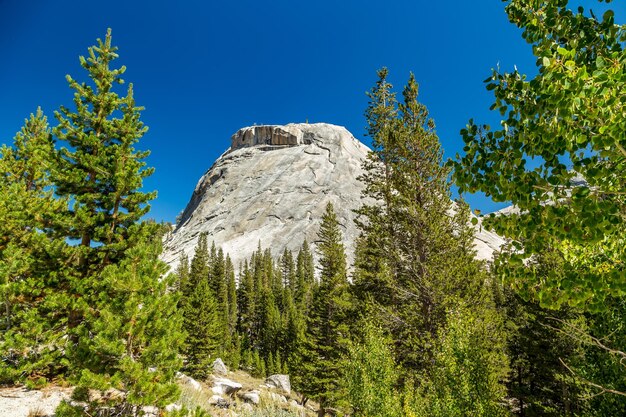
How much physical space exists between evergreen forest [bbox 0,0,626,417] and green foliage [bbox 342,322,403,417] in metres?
0.06

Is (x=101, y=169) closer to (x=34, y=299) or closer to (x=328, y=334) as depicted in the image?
(x=34, y=299)

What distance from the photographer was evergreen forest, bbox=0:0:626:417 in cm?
339

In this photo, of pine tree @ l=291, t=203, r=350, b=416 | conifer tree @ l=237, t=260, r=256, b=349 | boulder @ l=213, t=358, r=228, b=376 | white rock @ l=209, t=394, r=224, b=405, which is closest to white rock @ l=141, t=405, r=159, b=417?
white rock @ l=209, t=394, r=224, b=405

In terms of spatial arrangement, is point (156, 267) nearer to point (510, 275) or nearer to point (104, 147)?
point (104, 147)

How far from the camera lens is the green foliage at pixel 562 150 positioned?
2.82 meters

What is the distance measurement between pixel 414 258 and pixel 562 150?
12.7 metres

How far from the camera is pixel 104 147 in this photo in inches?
461

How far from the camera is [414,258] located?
51.1ft

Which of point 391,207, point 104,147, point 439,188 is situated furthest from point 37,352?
point 439,188

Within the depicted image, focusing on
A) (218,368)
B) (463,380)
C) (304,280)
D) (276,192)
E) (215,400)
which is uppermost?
(276,192)

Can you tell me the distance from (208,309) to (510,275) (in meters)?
37.5

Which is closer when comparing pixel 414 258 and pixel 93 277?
pixel 93 277

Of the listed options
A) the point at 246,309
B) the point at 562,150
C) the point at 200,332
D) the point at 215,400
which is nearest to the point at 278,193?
the point at 246,309

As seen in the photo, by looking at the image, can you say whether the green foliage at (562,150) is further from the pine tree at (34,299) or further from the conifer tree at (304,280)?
the conifer tree at (304,280)
